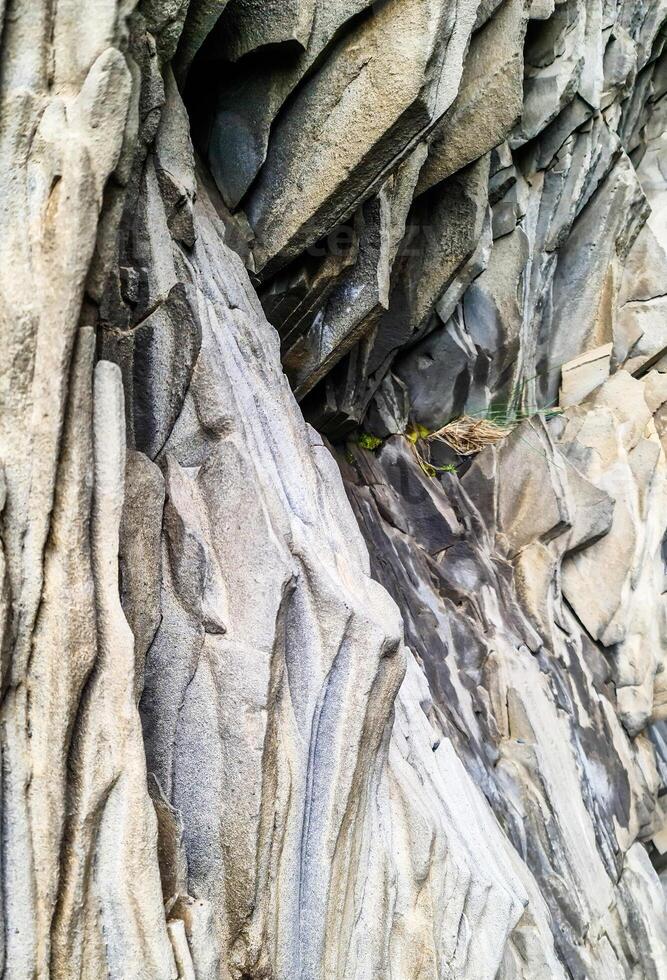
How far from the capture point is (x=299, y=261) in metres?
5.73

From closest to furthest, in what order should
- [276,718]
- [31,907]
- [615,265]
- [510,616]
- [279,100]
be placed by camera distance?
[31,907], [276,718], [279,100], [510,616], [615,265]

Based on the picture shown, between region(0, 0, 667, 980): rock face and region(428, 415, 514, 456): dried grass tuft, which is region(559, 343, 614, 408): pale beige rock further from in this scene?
region(428, 415, 514, 456): dried grass tuft

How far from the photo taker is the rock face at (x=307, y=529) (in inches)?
128

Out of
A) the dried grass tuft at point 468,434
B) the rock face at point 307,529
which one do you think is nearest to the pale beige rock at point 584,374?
the rock face at point 307,529

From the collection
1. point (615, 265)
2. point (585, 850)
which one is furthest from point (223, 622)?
point (615, 265)

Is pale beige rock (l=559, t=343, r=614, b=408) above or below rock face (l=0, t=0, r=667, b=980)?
above

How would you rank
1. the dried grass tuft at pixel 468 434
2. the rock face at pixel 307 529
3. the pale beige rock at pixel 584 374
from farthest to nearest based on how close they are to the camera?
the pale beige rock at pixel 584 374 < the dried grass tuft at pixel 468 434 < the rock face at pixel 307 529

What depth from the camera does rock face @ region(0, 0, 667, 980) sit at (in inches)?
128

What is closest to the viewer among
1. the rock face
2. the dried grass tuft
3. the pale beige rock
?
the rock face

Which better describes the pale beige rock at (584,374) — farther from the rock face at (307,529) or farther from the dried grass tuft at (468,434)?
the dried grass tuft at (468,434)

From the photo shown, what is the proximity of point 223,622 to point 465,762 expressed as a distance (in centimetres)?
275

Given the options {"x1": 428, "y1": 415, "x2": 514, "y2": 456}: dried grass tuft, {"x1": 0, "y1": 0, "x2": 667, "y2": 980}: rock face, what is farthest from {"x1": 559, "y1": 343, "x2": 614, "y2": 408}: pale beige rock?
{"x1": 428, "y1": 415, "x2": 514, "y2": 456}: dried grass tuft

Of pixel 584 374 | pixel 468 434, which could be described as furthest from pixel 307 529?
pixel 584 374

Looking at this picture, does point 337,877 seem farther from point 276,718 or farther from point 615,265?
point 615,265
